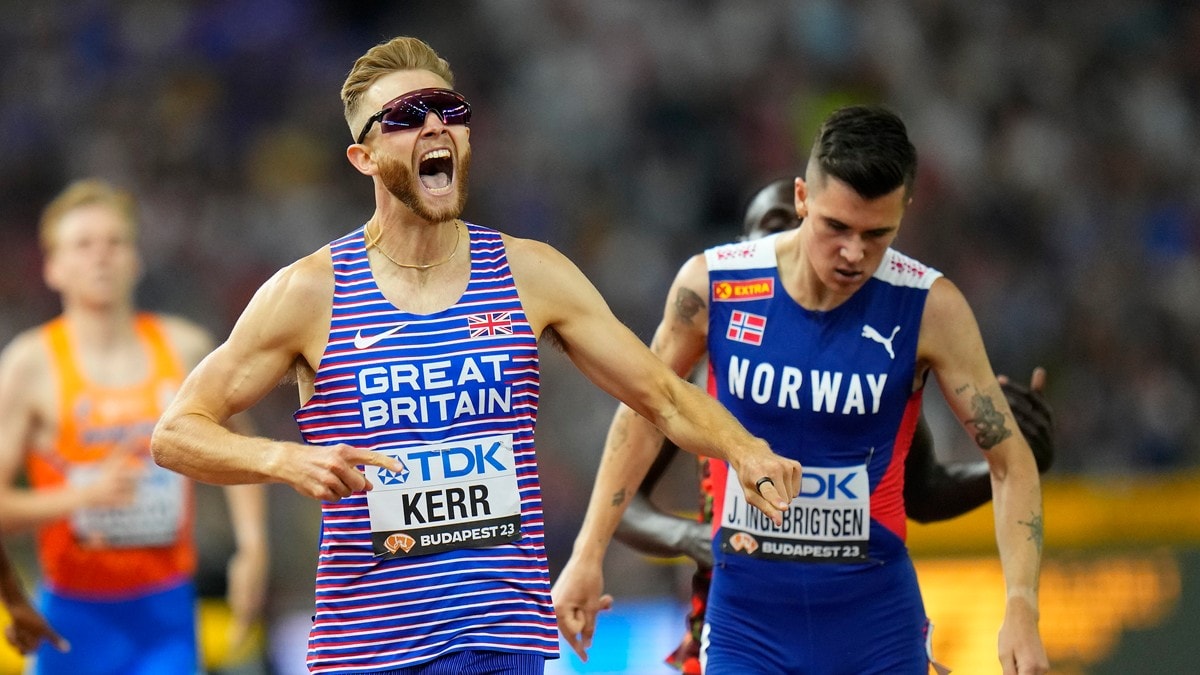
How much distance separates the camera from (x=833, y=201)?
16.1 feet

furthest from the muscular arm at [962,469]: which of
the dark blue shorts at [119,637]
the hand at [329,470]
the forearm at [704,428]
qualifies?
the dark blue shorts at [119,637]

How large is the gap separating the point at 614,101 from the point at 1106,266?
4589 millimetres

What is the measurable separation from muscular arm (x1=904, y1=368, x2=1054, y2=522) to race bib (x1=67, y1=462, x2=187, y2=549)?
3.28 meters

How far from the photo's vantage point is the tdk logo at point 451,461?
4.35 m

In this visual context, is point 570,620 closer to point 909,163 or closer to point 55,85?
point 909,163

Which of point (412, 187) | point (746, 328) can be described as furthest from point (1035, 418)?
point (412, 187)

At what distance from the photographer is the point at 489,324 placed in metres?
4.46

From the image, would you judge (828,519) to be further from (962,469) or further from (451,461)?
(451,461)

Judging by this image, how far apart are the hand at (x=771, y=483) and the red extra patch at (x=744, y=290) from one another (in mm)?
1056

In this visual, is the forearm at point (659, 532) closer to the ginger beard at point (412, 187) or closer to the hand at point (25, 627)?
the ginger beard at point (412, 187)

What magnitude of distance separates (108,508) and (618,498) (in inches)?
114

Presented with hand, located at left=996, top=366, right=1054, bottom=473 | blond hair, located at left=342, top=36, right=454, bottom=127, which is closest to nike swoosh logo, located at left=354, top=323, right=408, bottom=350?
blond hair, located at left=342, top=36, right=454, bottom=127

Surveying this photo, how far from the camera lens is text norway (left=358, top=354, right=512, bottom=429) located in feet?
14.2

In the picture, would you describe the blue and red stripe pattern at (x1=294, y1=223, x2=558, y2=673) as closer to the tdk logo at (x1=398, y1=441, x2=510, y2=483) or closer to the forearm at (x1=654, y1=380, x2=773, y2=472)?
the tdk logo at (x1=398, y1=441, x2=510, y2=483)
